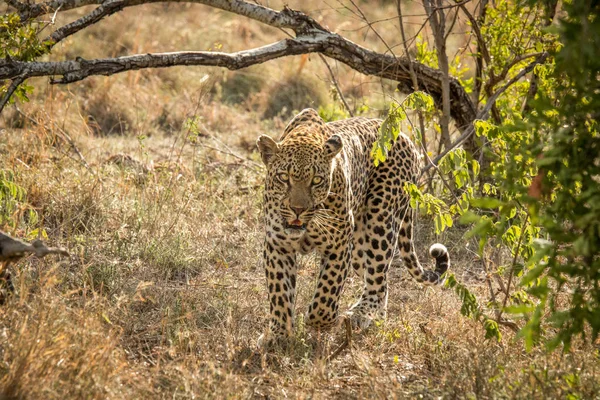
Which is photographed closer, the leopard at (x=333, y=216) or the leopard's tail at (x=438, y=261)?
the leopard at (x=333, y=216)

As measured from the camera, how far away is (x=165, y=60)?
7.05 meters

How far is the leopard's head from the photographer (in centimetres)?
637

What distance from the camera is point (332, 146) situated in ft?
21.5

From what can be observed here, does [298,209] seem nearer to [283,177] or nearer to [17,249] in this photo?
[283,177]

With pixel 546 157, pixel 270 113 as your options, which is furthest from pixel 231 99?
pixel 546 157

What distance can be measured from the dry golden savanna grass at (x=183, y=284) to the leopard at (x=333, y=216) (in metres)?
0.28

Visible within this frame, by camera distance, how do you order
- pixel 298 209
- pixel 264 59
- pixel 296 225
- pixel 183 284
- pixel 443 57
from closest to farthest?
pixel 298 209
pixel 296 225
pixel 264 59
pixel 183 284
pixel 443 57

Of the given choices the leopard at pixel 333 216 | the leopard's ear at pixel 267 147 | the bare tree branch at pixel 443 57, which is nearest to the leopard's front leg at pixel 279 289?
the leopard at pixel 333 216

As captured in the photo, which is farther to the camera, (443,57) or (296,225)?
(443,57)

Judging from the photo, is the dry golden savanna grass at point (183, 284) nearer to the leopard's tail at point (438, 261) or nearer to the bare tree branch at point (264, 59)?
the leopard's tail at point (438, 261)

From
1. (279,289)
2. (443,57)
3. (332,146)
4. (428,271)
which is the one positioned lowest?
(279,289)

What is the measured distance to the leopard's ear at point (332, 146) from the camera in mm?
6547

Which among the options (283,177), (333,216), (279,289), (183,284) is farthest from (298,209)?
(183,284)

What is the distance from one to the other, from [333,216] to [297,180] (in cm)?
52
